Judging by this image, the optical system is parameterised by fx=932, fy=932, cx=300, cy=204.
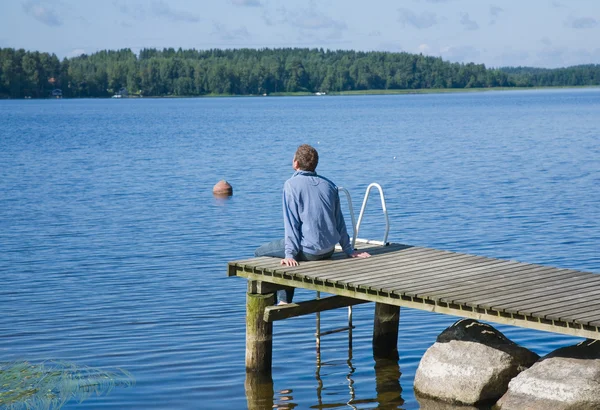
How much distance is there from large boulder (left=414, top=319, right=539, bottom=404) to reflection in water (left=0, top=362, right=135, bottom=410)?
3644 millimetres

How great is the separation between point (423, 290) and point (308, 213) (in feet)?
5.83

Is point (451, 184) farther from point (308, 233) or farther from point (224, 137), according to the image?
point (224, 137)

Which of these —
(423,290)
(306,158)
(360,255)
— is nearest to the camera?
(423,290)

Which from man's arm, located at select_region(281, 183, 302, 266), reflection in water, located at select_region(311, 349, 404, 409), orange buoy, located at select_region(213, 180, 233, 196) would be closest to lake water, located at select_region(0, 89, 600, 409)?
reflection in water, located at select_region(311, 349, 404, 409)

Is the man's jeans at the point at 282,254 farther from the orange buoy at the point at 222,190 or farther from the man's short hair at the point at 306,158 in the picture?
the orange buoy at the point at 222,190

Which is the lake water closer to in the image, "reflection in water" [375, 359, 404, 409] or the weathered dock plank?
"reflection in water" [375, 359, 404, 409]

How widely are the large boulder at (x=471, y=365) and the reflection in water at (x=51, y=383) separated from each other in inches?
143

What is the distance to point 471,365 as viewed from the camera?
9.66m

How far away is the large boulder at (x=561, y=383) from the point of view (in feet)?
28.1

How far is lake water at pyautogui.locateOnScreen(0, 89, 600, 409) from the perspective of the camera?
37.5 ft

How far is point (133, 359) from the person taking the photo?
1208cm

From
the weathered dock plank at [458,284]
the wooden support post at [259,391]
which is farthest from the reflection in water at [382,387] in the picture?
the weathered dock plank at [458,284]

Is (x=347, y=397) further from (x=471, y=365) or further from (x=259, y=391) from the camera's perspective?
(x=471, y=365)

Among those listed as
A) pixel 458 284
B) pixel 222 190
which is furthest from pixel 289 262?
pixel 222 190
